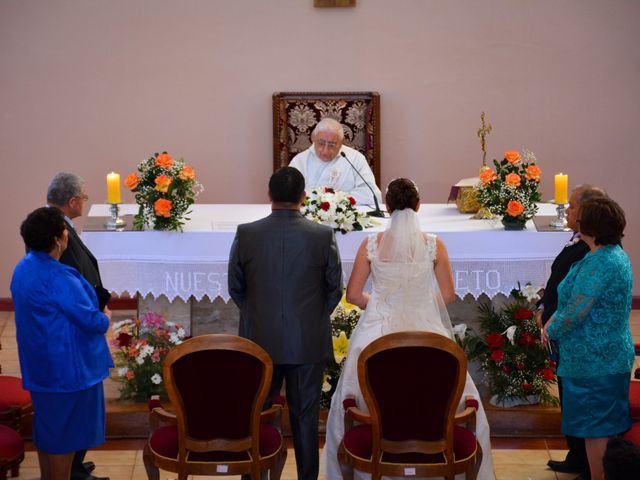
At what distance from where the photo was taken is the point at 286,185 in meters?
4.62

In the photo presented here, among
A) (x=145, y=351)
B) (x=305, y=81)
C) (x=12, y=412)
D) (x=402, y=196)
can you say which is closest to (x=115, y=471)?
(x=12, y=412)

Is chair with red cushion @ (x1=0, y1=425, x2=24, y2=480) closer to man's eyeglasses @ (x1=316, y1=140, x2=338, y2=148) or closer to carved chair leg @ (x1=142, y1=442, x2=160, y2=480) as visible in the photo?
carved chair leg @ (x1=142, y1=442, x2=160, y2=480)

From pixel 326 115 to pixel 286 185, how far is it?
381 cm

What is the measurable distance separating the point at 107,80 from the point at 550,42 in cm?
357

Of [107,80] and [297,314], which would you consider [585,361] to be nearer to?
[297,314]

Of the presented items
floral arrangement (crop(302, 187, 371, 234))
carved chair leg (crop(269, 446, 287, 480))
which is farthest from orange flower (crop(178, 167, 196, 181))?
carved chair leg (crop(269, 446, 287, 480))

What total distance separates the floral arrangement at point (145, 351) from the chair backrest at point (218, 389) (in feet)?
5.59

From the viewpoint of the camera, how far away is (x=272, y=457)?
4395 mm

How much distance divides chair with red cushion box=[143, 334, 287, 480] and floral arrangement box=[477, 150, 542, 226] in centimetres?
224

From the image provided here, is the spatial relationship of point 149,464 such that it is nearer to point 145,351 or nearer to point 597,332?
point 145,351

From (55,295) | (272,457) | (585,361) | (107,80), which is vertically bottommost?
(272,457)

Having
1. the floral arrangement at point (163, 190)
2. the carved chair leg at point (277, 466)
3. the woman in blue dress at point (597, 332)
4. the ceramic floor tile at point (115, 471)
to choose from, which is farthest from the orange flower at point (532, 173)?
the ceramic floor tile at point (115, 471)

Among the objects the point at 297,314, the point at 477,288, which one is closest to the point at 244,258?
the point at 297,314

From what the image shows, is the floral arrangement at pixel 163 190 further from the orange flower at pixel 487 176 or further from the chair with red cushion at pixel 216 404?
the chair with red cushion at pixel 216 404
